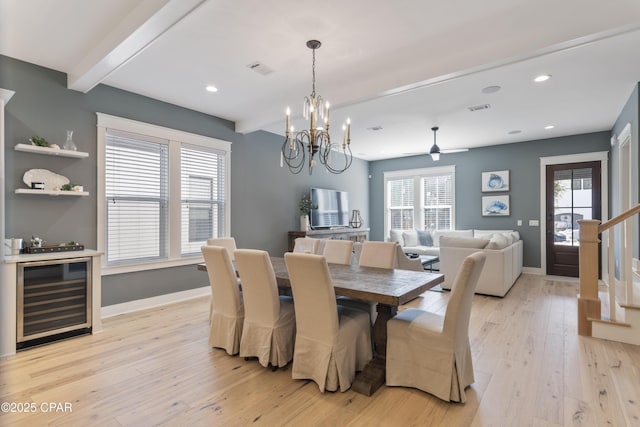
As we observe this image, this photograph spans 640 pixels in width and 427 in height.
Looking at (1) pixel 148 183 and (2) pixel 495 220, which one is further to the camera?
(2) pixel 495 220

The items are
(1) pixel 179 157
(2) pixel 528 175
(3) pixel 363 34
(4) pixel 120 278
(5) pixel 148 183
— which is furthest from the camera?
(2) pixel 528 175

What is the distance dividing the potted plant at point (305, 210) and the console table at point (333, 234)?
17cm

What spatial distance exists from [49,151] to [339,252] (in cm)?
321

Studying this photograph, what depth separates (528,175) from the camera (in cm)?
673

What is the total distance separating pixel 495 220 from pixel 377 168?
3.28 m

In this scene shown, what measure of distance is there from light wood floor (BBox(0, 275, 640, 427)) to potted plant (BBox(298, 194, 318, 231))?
316 centimetres

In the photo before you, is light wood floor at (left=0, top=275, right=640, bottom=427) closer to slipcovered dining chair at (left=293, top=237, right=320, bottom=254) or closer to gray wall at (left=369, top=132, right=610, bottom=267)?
slipcovered dining chair at (left=293, top=237, right=320, bottom=254)

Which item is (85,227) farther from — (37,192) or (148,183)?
(148,183)

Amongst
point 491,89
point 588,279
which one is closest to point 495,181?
point 491,89

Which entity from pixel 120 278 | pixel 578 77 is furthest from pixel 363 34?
pixel 120 278

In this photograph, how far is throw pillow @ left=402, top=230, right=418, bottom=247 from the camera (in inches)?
303

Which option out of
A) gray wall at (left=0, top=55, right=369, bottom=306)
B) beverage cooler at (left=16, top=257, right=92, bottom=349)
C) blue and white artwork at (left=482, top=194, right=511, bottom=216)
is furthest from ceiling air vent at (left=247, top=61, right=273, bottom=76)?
blue and white artwork at (left=482, top=194, right=511, bottom=216)

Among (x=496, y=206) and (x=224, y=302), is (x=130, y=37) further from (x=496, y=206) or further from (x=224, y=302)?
(x=496, y=206)

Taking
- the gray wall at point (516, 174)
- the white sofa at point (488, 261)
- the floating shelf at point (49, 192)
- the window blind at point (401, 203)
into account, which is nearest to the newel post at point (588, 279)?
the white sofa at point (488, 261)
